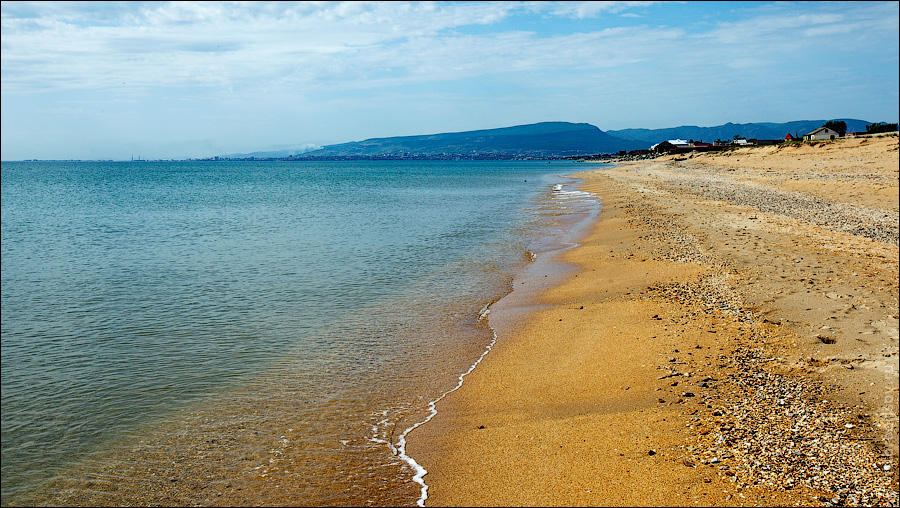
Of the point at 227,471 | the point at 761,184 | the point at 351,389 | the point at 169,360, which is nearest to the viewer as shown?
the point at 227,471

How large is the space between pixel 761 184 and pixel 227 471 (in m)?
36.2

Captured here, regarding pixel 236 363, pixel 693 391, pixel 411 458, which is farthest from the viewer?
pixel 236 363

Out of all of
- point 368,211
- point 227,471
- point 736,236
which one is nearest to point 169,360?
point 227,471

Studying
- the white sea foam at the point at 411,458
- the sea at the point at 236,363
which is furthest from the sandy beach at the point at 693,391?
the sea at the point at 236,363

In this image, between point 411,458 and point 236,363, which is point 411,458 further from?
point 236,363

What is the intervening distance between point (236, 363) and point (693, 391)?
A: 6.51 meters

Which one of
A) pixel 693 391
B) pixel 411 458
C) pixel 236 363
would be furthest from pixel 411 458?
pixel 236 363

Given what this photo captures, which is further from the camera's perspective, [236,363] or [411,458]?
[236,363]

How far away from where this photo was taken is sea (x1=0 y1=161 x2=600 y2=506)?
5.69 m

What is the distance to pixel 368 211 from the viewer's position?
36531 mm

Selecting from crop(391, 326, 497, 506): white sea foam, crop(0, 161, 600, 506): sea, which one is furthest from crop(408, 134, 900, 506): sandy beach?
crop(0, 161, 600, 506): sea

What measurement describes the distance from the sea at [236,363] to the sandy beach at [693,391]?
0.79 metres

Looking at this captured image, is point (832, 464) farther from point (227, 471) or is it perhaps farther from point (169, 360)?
point (169, 360)

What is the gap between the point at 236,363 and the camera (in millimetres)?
8797
